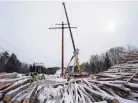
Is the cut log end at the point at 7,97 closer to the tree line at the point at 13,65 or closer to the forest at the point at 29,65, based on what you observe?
the forest at the point at 29,65

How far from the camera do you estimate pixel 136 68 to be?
6809 mm

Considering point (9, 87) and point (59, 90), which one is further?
point (59, 90)

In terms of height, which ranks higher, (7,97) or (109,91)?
(109,91)

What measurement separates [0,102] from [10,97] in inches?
12.5

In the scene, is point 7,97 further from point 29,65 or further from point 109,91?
point 29,65

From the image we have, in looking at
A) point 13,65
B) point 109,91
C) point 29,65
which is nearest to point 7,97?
point 109,91

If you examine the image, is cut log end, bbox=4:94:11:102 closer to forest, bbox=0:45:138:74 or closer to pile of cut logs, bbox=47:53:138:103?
pile of cut logs, bbox=47:53:138:103

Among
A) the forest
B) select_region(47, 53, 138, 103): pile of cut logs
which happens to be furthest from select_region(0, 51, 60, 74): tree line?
select_region(47, 53, 138, 103): pile of cut logs

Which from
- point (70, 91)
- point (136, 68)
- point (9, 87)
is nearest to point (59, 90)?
point (70, 91)

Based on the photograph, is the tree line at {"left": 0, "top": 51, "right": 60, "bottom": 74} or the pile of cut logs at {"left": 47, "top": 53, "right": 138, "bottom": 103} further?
the tree line at {"left": 0, "top": 51, "right": 60, "bottom": 74}

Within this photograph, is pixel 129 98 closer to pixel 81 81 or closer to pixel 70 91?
pixel 70 91

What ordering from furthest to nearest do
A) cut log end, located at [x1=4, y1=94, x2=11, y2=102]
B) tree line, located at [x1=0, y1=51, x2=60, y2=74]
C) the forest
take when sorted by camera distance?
1. tree line, located at [x1=0, y1=51, x2=60, y2=74]
2. the forest
3. cut log end, located at [x1=4, y1=94, x2=11, y2=102]

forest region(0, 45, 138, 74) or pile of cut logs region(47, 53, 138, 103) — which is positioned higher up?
forest region(0, 45, 138, 74)

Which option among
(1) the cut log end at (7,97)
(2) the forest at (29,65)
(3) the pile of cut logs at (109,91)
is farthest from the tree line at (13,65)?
(1) the cut log end at (7,97)
